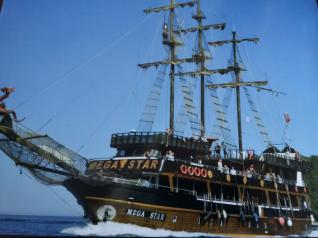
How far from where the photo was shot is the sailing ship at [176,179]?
14516 millimetres

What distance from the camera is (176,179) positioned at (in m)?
17.1

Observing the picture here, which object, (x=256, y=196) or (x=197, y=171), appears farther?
(x=256, y=196)

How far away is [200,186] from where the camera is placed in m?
18.0

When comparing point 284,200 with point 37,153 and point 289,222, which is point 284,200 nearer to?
point 289,222

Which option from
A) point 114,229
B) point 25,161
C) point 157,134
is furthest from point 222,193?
point 25,161

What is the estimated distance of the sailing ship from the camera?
14516mm

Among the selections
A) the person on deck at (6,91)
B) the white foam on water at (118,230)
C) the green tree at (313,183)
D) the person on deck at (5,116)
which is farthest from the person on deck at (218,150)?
the person on deck at (6,91)

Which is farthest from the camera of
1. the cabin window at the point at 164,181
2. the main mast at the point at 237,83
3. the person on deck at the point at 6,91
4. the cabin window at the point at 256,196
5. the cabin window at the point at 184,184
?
the main mast at the point at 237,83

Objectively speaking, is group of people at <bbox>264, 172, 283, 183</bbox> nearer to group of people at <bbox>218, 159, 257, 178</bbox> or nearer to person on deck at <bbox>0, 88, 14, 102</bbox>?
group of people at <bbox>218, 159, 257, 178</bbox>

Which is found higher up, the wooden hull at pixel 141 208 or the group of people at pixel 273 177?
the group of people at pixel 273 177

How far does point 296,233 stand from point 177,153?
8.02 m

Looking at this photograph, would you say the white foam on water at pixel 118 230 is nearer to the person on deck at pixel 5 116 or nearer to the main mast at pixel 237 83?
the person on deck at pixel 5 116

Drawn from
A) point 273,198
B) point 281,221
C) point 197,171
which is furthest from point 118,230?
point 273,198

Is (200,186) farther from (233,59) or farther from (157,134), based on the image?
(233,59)
